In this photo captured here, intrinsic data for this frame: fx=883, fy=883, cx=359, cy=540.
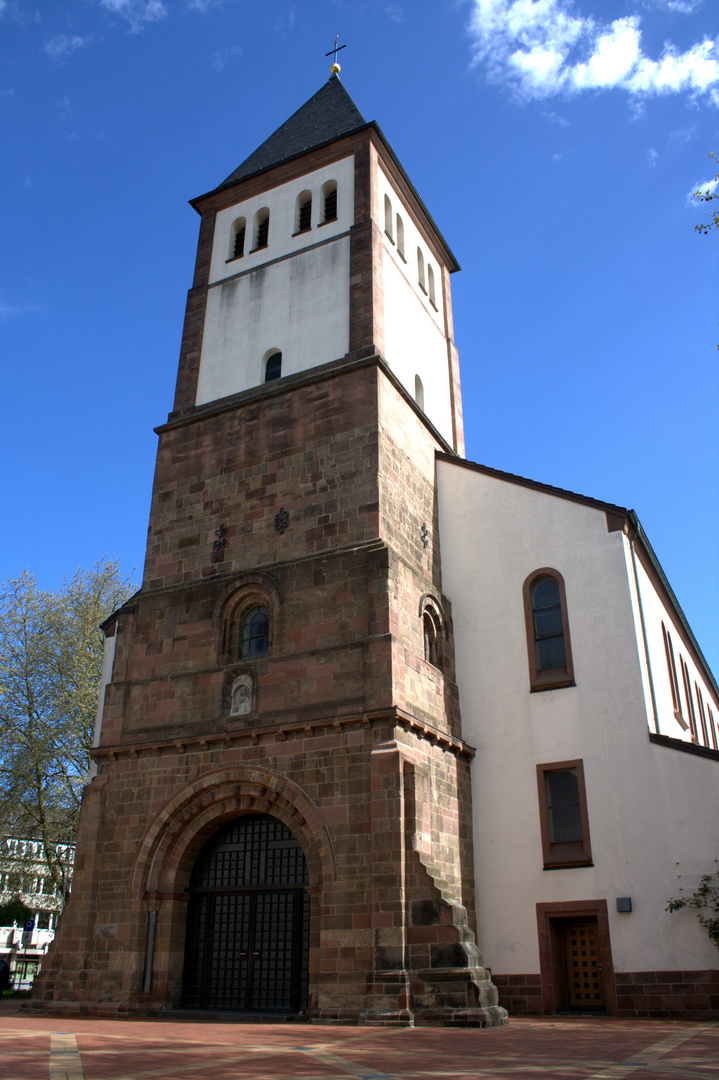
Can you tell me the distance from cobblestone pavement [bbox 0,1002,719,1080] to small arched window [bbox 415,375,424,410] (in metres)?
14.1

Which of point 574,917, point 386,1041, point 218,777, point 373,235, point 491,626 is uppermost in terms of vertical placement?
point 373,235

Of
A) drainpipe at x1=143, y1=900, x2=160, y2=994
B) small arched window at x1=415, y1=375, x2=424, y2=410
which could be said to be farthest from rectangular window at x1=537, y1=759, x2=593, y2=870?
small arched window at x1=415, y1=375, x2=424, y2=410

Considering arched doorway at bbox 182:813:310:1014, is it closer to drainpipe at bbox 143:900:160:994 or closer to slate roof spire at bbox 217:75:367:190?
drainpipe at bbox 143:900:160:994

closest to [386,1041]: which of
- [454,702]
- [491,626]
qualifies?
[454,702]

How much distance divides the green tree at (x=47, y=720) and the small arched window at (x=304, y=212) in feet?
52.5

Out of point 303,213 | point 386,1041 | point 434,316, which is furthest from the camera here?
point 434,316

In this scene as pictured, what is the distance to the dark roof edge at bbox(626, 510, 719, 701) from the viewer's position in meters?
18.7

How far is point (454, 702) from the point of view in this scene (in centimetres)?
1831

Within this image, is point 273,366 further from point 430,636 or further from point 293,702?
point 293,702

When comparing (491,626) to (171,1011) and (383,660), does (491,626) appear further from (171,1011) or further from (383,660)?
(171,1011)

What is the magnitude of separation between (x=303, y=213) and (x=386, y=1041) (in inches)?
785

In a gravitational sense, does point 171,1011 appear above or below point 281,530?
below

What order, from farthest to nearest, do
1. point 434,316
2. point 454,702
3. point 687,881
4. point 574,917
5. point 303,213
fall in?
1. point 434,316
2. point 303,213
3. point 454,702
4. point 574,917
5. point 687,881

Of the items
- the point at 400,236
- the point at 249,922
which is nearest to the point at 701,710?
the point at 400,236
